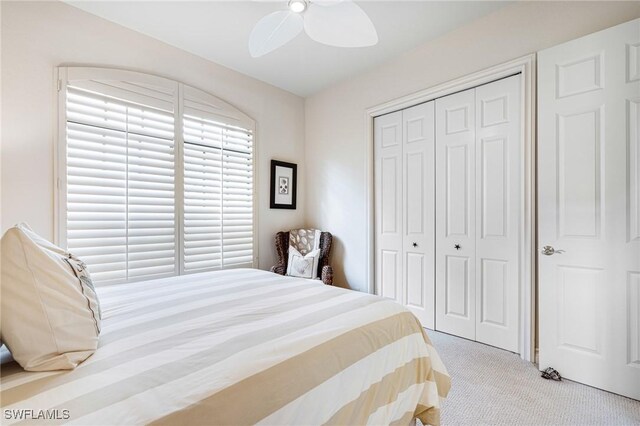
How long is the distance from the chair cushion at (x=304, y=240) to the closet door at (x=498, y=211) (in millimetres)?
1787

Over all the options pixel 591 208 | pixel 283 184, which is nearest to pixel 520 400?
pixel 591 208

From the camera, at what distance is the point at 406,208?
3014mm

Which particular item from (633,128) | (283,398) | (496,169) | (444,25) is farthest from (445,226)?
(283,398)

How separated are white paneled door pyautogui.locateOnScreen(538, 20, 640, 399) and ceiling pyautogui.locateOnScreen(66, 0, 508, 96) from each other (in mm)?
907

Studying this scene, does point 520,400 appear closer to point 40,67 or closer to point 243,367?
point 243,367

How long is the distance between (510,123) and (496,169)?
15.0 inches

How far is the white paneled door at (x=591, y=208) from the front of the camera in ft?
5.64

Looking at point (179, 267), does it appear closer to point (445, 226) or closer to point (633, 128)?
point (445, 226)

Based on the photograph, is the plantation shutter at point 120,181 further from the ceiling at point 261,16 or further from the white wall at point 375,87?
the white wall at point 375,87

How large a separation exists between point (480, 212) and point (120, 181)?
124 inches

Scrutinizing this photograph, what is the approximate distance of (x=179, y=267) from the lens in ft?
9.20

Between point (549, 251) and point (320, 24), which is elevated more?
point (320, 24)

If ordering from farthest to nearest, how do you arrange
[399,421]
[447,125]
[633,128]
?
1. [447,125]
2. [633,128]
3. [399,421]

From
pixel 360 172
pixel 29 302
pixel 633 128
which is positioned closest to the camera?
pixel 29 302
